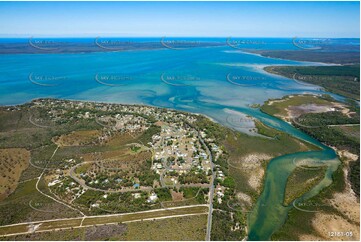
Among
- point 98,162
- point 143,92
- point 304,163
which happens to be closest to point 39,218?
point 98,162

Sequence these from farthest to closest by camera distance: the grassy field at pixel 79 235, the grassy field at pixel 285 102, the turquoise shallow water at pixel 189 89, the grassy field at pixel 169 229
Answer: the grassy field at pixel 285 102 < the turquoise shallow water at pixel 189 89 < the grassy field at pixel 169 229 < the grassy field at pixel 79 235

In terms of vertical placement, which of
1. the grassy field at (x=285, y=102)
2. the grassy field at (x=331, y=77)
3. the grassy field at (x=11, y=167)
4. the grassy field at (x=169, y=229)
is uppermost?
the grassy field at (x=331, y=77)

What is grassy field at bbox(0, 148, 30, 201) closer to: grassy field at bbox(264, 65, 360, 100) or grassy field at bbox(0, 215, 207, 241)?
grassy field at bbox(0, 215, 207, 241)

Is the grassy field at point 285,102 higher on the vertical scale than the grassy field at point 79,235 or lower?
higher

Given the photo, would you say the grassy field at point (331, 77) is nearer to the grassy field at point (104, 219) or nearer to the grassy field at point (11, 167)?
the grassy field at point (104, 219)

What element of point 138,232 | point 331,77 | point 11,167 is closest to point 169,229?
point 138,232

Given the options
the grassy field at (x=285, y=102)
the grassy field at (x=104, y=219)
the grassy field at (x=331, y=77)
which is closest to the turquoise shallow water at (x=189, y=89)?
the grassy field at (x=285, y=102)

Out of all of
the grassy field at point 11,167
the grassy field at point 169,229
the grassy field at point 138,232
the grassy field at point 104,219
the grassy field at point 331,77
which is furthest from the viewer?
the grassy field at point 331,77

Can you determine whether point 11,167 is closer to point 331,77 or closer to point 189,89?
point 189,89

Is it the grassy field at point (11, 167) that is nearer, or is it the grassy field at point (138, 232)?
the grassy field at point (138, 232)
